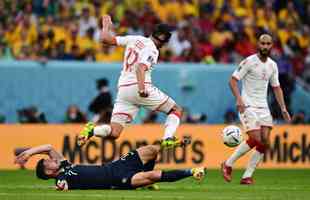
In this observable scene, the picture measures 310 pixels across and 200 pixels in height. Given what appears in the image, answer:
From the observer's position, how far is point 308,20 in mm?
36281

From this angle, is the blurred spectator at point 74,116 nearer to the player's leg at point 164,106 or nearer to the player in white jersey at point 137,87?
the player in white jersey at point 137,87

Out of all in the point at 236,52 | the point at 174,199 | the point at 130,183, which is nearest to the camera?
the point at 174,199

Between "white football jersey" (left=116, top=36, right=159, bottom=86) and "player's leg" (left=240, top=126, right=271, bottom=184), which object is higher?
"white football jersey" (left=116, top=36, right=159, bottom=86)

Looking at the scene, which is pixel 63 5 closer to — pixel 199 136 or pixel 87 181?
pixel 199 136

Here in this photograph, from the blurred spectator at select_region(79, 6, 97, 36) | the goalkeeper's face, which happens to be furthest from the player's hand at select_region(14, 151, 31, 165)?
the blurred spectator at select_region(79, 6, 97, 36)

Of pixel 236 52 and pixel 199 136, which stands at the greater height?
pixel 236 52

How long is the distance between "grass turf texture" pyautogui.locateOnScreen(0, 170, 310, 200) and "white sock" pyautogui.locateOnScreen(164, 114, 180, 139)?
87 cm

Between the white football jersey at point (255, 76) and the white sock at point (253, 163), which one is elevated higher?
the white football jersey at point (255, 76)

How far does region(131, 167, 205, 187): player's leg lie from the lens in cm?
1723

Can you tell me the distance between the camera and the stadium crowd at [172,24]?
103 feet

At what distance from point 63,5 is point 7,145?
6371 millimetres

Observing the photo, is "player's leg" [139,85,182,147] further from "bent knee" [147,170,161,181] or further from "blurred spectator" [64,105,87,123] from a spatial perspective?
"blurred spectator" [64,105,87,123]

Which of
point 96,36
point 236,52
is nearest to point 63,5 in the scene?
point 96,36

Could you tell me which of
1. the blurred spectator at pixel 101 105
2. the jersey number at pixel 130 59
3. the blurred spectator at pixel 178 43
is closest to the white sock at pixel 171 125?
the jersey number at pixel 130 59
